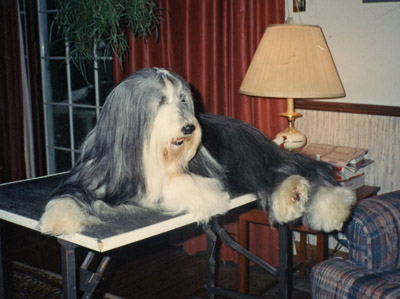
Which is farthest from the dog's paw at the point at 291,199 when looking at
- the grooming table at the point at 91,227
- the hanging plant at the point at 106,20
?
the hanging plant at the point at 106,20

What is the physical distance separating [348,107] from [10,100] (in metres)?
2.70

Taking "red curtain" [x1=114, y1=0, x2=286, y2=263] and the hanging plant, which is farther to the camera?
the hanging plant

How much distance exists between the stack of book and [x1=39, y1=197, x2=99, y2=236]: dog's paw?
4.10 ft

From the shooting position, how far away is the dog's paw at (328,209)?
1.62 meters

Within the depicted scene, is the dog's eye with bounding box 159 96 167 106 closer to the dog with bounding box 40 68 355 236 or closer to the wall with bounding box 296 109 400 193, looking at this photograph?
the dog with bounding box 40 68 355 236

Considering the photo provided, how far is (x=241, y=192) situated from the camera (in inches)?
68.7

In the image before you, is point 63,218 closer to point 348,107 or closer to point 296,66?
point 296,66

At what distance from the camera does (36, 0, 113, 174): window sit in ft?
13.0

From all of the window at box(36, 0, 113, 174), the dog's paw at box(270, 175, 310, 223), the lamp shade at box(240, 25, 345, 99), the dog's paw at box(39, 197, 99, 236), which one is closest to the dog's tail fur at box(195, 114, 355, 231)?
the dog's paw at box(270, 175, 310, 223)

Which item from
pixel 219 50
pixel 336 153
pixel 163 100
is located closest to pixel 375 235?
pixel 336 153

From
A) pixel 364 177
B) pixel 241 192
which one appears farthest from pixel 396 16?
pixel 241 192

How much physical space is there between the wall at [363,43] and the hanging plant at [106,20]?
0.84m

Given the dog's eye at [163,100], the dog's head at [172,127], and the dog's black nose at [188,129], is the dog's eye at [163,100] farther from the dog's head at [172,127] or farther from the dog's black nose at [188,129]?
the dog's black nose at [188,129]

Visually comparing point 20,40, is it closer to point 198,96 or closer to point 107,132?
point 198,96
